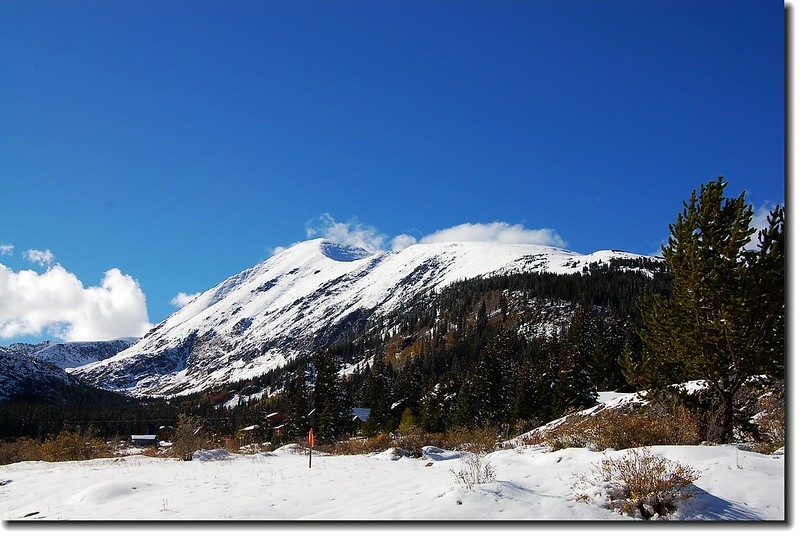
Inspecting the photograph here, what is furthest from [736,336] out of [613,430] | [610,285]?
[610,285]

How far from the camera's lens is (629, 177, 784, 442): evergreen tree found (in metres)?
12.6

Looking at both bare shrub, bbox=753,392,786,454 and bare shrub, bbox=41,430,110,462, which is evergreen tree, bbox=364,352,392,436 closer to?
bare shrub, bbox=41,430,110,462

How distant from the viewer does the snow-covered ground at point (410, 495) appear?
7855 millimetres

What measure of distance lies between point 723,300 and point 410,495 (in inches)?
372

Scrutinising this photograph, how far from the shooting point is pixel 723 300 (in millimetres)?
13234

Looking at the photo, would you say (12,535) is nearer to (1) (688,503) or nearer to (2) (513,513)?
(2) (513,513)

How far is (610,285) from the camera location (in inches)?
6649

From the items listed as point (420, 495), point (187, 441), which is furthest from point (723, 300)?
point (187, 441)

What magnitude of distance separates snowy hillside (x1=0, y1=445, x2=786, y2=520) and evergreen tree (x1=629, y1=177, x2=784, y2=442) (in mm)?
3087

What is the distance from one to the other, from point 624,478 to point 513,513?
5.83 ft

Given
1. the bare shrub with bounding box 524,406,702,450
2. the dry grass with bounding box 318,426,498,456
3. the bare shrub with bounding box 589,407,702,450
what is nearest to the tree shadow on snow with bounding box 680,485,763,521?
the bare shrub with bounding box 589,407,702,450

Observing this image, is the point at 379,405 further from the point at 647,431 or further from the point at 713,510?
the point at 713,510

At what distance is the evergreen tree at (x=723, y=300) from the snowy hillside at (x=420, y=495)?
3087mm

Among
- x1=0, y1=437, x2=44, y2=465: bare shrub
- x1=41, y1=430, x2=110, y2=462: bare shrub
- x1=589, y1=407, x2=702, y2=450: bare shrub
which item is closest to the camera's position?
x1=589, y1=407, x2=702, y2=450: bare shrub
